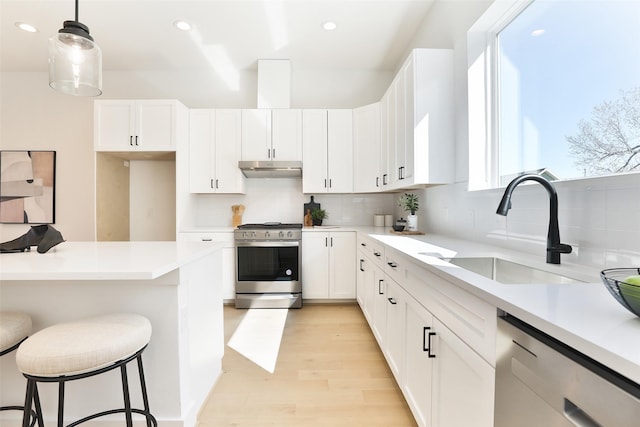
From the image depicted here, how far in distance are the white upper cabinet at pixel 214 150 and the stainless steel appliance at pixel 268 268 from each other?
72 centimetres

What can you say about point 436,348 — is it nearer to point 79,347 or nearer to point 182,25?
point 79,347

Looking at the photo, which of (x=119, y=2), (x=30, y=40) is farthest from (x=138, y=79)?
(x=119, y=2)

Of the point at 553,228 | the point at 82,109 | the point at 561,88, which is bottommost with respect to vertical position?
the point at 553,228

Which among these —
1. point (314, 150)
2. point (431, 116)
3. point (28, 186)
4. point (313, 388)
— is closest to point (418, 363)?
point (313, 388)

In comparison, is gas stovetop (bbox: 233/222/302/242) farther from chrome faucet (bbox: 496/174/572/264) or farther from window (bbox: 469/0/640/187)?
chrome faucet (bbox: 496/174/572/264)

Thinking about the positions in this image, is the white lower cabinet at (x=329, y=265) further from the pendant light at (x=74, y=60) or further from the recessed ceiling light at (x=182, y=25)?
the recessed ceiling light at (x=182, y=25)

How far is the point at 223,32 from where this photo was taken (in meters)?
3.08

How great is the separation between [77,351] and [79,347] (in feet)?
0.05

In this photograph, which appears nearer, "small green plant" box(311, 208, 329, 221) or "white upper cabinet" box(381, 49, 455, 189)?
"white upper cabinet" box(381, 49, 455, 189)

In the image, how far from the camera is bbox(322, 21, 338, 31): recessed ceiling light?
9.48ft

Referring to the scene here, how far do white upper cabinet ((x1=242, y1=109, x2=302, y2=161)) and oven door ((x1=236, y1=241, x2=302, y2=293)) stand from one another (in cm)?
Answer: 108

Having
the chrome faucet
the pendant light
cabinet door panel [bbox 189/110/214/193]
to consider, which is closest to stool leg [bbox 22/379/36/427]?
the pendant light

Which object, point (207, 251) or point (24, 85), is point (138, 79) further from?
point (207, 251)

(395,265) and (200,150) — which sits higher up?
(200,150)
